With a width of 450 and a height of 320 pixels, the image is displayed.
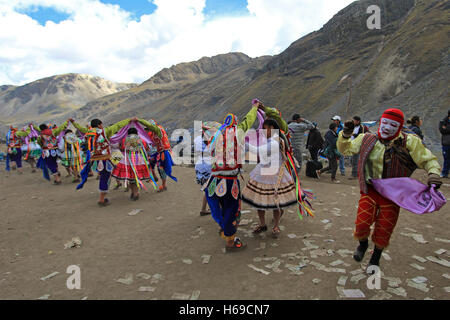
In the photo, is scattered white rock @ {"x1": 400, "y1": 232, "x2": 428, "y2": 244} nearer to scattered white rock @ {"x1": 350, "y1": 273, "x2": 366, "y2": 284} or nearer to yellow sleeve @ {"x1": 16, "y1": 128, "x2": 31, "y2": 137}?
scattered white rock @ {"x1": 350, "y1": 273, "x2": 366, "y2": 284}

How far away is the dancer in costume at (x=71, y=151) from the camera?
1034 cm

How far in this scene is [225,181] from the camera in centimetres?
427

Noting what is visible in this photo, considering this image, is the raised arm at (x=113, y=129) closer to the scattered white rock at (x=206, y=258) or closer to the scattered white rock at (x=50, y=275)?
the scattered white rock at (x=50, y=275)

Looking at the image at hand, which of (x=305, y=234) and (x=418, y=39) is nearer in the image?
(x=305, y=234)

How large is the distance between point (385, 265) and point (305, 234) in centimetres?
139

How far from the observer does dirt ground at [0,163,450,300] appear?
11.4 feet

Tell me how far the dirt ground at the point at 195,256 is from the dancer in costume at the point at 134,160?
32.6 inches

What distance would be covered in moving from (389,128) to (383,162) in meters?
0.42

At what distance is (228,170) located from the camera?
4.25 meters

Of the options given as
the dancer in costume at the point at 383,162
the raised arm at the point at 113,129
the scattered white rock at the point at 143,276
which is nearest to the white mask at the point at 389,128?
the dancer in costume at the point at 383,162

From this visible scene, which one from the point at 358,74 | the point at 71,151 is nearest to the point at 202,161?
the point at 71,151

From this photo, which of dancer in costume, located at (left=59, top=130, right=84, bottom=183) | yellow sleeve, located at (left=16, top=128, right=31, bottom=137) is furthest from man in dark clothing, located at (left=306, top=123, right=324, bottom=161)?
yellow sleeve, located at (left=16, top=128, right=31, bottom=137)

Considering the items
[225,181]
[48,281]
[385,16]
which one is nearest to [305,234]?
[225,181]
